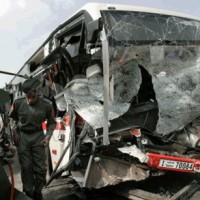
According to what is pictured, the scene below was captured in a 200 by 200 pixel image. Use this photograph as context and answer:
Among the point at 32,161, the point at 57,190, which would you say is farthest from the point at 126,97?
the point at 57,190

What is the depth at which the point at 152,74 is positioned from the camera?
472 cm

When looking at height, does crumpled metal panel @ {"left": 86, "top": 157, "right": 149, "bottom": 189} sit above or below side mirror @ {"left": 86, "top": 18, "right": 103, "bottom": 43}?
below

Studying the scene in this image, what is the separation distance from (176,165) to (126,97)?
40.0 inches

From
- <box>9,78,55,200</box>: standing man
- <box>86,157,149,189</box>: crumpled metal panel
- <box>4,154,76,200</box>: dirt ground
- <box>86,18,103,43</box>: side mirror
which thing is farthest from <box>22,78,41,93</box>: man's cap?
<box>86,157,149,189</box>: crumpled metal panel

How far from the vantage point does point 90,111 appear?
4.46 meters

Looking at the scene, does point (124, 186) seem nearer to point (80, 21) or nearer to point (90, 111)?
point (90, 111)

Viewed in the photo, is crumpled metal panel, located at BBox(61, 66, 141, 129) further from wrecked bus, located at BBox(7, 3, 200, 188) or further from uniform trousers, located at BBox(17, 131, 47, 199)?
uniform trousers, located at BBox(17, 131, 47, 199)

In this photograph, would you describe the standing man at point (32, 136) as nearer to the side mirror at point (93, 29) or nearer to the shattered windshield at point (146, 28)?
the side mirror at point (93, 29)

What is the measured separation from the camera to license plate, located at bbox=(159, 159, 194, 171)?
4.23 metres

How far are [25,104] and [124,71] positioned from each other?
1284 mm

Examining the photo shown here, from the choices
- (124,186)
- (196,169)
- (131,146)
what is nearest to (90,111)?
(131,146)

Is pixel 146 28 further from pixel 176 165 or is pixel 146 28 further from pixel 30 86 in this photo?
pixel 176 165

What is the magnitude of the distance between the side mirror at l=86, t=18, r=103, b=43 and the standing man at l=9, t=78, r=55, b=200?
894 mm

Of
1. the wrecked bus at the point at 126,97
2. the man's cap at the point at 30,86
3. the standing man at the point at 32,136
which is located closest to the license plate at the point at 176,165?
the wrecked bus at the point at 126,97
